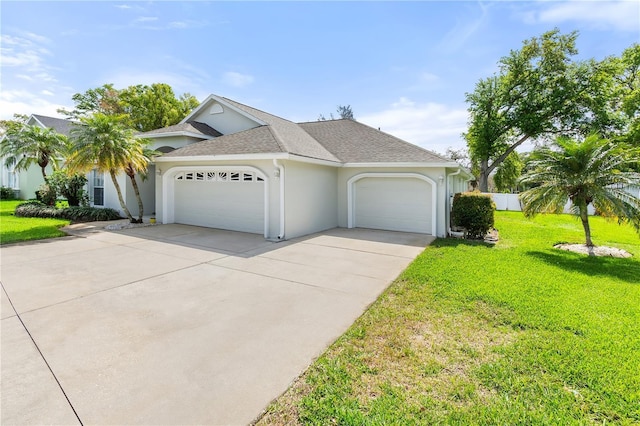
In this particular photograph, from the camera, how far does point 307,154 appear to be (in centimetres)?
1081

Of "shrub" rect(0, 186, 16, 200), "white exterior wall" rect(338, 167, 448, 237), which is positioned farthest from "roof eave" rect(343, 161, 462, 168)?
"shrub" rect(0, 186, 16, 200)

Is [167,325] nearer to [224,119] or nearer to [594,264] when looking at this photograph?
[594,264]

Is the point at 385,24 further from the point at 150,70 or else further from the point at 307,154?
the point at 150,70

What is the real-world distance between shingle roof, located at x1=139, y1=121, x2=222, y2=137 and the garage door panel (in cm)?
321

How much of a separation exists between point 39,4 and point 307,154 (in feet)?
30.5

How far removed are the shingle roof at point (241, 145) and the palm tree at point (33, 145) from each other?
851 centimetres

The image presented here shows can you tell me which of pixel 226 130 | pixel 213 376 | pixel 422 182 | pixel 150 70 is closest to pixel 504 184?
pixel 422 182

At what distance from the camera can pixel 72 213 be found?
13.5 m

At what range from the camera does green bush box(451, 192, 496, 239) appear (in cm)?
1048

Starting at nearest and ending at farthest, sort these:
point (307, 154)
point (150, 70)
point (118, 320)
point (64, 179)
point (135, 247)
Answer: point (118, 320) → point (135, 247) → point (307, 154) → point (64, 179) → point (150, 70)

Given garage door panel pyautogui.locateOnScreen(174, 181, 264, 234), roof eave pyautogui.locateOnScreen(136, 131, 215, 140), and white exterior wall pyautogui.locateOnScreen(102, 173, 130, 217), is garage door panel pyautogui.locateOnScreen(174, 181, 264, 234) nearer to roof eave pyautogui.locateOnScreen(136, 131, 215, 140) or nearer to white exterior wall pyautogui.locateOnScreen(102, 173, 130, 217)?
roof eave pyautogui.locateOnScreen(136, 131, 215, 140)

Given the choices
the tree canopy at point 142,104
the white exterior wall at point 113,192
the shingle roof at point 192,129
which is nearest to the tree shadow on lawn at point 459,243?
the shingle roof at point 192,129

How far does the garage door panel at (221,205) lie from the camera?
37.6 feet

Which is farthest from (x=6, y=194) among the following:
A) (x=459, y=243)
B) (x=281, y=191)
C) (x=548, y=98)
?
(x=548, y=98)
